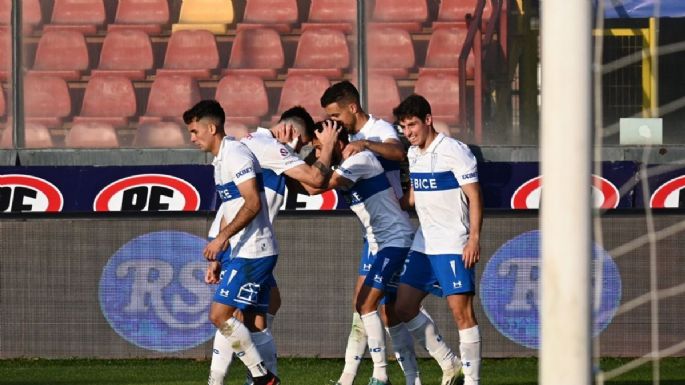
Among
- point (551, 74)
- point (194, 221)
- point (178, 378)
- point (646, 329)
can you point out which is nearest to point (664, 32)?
point (646, 329)

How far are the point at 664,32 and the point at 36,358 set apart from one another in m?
5.94

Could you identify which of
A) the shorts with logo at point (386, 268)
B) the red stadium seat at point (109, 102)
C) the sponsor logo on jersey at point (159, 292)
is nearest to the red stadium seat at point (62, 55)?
the red stadium seat at point (109, 102)

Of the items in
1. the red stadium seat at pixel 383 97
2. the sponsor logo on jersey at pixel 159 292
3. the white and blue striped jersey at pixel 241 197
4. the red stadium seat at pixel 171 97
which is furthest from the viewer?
the red stadium seat at pixel 171 97

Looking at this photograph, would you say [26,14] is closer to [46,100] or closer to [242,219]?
[46,100]

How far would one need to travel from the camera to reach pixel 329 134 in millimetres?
8469

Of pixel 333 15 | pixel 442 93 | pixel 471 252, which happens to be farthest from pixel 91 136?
pixel 471 252

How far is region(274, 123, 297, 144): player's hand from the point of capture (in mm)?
8852

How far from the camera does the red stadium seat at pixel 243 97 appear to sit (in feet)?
41.4

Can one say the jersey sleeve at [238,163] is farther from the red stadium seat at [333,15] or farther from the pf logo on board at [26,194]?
the red stadium seat at [333,15]

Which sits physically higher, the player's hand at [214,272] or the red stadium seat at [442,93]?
the red stadium seat at [442,93]

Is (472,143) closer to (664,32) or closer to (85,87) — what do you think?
(664,32)

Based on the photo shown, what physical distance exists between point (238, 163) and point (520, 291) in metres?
3.75

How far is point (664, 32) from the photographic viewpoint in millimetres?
12297

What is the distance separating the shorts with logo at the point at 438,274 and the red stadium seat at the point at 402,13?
13.3 ft
